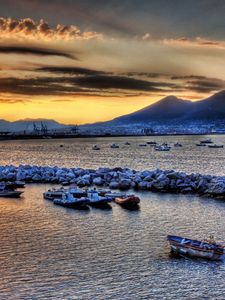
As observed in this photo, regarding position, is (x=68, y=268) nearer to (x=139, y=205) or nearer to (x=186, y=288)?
(x=186, y=288)

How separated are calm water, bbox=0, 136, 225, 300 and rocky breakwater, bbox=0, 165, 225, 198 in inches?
275

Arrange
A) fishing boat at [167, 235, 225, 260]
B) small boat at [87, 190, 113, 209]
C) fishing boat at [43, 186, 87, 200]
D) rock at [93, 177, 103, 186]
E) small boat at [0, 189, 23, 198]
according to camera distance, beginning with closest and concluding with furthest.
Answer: fishing boat at [167, 235, 225, 260] < small boat at [87, 190, 113, 209] < fishing boat at [43, 186, 87, 200] < small boat at [0, 189, 23, 198] < rock at [93, 177, 103, 186]

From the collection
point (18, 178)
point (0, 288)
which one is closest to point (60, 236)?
point (0, 288)

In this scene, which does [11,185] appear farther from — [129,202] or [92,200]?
[129,202]

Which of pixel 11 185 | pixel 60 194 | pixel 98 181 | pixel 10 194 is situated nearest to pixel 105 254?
pixel 60 194

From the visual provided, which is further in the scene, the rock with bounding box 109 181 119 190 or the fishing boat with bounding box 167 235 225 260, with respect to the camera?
the rock with bounding box 109 181 119 190

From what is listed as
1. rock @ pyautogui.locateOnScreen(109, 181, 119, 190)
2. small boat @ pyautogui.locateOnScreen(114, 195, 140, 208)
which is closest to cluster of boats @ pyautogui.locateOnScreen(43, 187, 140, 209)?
small boat @ pyautogui.locateOnScreen(114, 195, 140, 208)

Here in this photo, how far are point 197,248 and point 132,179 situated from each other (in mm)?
27225

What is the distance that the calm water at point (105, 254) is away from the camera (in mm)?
21312

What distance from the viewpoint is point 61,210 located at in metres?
39.0

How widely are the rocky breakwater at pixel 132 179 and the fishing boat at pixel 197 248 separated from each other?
742 inches

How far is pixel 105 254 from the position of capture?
26172mm

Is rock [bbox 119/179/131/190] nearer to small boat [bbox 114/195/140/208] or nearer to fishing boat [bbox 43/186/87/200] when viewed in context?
fishing boat [bbox 43/186/87/200]

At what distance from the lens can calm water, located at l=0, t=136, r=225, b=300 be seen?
21312 mm
